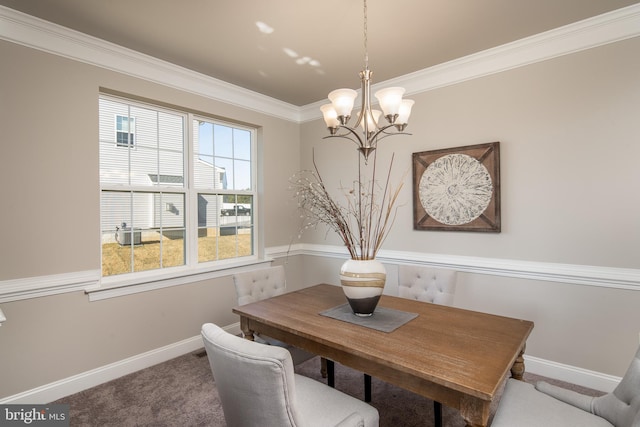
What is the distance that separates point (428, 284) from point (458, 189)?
3.30 ft

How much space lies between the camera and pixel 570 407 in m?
1.40

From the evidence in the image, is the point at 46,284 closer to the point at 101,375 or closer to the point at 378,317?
the point at 101,375

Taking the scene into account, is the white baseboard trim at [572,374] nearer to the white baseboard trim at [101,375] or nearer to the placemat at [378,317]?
the placemat at [378,317]

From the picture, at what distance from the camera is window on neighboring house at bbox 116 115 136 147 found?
2717 mm

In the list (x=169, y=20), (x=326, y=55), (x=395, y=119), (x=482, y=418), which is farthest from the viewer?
(x=326, y=55)

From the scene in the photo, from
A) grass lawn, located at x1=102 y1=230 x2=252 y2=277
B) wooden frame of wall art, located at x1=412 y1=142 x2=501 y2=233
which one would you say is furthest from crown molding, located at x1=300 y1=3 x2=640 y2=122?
grass lawn, located at x1=102 y1=230 x2=252 y2=277

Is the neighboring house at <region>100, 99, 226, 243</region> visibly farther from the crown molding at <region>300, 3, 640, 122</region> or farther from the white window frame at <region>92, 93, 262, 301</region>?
the crown molding at <region>300, 3, 640, 122</region>

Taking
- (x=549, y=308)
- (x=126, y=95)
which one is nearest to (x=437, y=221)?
(x=549, y=308)

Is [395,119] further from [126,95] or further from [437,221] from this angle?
[126,95]

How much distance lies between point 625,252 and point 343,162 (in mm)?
2584

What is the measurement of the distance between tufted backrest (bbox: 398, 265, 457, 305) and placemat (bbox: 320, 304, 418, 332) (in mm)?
538

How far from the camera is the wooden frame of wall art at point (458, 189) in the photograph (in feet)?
8.91

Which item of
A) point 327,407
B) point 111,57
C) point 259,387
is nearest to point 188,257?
point 111,57

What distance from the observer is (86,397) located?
2275 mm
